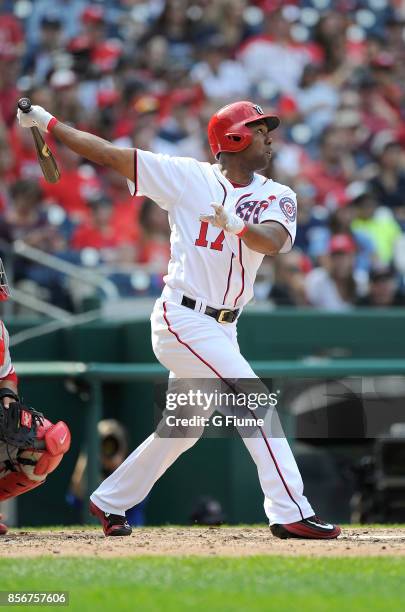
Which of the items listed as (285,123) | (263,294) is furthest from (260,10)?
(263,294)

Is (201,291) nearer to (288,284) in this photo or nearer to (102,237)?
(288,284)

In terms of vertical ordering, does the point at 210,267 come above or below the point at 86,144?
below

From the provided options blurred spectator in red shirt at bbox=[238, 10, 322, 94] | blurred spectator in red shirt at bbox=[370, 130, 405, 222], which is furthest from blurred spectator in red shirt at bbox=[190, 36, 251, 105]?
blurred spectator in red shirt at bbox=[370, 130, 405, 222]

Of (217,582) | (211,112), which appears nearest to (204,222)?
(217,582)

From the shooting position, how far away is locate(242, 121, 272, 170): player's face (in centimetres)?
541

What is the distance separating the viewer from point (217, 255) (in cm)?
525

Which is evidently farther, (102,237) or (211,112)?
(211,112)

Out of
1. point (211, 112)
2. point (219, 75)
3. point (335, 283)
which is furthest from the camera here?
point (219, 75)

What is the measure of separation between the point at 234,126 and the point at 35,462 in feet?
5.56

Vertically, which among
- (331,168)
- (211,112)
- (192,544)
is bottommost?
(192,544)

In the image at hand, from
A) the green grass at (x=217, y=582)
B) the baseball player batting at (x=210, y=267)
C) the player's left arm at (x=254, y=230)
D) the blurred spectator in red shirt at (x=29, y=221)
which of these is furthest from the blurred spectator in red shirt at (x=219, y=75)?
the green grass at (x=217, y=582)

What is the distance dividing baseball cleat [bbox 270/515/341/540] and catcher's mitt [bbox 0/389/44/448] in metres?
1.11

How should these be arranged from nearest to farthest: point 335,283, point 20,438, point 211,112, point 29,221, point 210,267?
point 210,267
point 20,438
point 29,221
point 335,283
point 211,112

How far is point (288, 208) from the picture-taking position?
5277 mm
